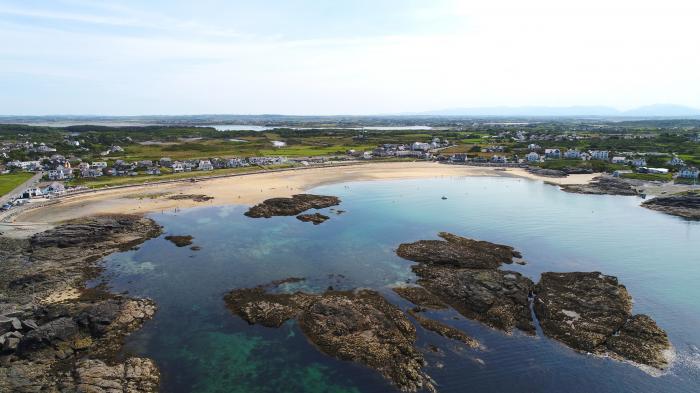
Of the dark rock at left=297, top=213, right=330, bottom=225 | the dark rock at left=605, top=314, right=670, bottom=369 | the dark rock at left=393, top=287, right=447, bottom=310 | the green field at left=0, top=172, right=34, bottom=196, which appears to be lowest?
the dark rock at left=605, top=314, right=670, bottom=369

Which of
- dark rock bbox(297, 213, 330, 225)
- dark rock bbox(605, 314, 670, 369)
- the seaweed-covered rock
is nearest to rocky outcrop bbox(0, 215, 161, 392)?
dark rock bbox(297, 213, 330, 225)

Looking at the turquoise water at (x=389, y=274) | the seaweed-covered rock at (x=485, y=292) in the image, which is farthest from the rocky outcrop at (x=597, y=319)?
the seaweed-covered rock at (x=485, y=292)

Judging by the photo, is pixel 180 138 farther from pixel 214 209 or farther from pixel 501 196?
pixel 501 196

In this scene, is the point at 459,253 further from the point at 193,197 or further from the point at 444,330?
the point at 193,197

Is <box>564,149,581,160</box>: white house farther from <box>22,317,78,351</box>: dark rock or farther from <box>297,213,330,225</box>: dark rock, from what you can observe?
<box>22,317,78,351</box>: dark rock

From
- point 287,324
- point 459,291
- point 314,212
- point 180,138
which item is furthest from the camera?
point 180,138

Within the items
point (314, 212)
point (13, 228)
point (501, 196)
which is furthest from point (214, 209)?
point (501, 196)

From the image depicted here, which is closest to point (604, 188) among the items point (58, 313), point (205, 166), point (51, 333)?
point (58, 313)
